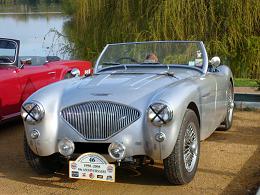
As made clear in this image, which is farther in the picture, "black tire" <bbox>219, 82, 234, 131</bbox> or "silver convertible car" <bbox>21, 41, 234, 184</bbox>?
"black tire" <bbox>219, 82, 234, 131</bbox>

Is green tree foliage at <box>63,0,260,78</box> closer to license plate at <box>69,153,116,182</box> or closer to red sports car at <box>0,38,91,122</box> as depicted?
red sports car at <box>0,38,91,122</box>

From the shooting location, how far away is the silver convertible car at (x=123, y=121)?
15.0 ft

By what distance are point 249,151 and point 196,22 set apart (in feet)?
26.6

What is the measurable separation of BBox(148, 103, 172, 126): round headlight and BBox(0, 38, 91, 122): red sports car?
8.78 feet

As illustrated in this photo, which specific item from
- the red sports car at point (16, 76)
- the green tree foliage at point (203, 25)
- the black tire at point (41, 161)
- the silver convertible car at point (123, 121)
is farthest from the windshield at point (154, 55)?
the green tree foliage at point (203, 25)

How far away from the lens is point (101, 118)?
4.69 m

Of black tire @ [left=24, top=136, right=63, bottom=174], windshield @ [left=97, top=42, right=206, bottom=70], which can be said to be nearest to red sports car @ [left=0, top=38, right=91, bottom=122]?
windshield @ [left=97, top=42, right=206, bottom=70]

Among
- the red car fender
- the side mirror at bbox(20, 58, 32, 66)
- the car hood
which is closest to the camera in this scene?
the car hood

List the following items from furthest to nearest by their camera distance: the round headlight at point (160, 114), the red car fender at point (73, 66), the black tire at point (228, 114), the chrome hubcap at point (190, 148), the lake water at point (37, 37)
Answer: the lake water at point (37, 37) → the red car fender at point (73, 66) → the black tire at point (228, 114) → the chrome hubcap at point (190, 148) → the round headlight at point (160, 114)

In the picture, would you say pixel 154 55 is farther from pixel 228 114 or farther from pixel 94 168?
pixel 94 168

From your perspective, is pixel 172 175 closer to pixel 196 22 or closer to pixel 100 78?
pixel 100 78

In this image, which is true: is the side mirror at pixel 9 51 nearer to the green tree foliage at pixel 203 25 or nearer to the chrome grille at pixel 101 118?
the chrome grille at pixel 101 118

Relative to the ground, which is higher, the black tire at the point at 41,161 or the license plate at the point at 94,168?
the license plate at the point at 94,168

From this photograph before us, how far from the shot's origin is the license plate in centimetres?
458
